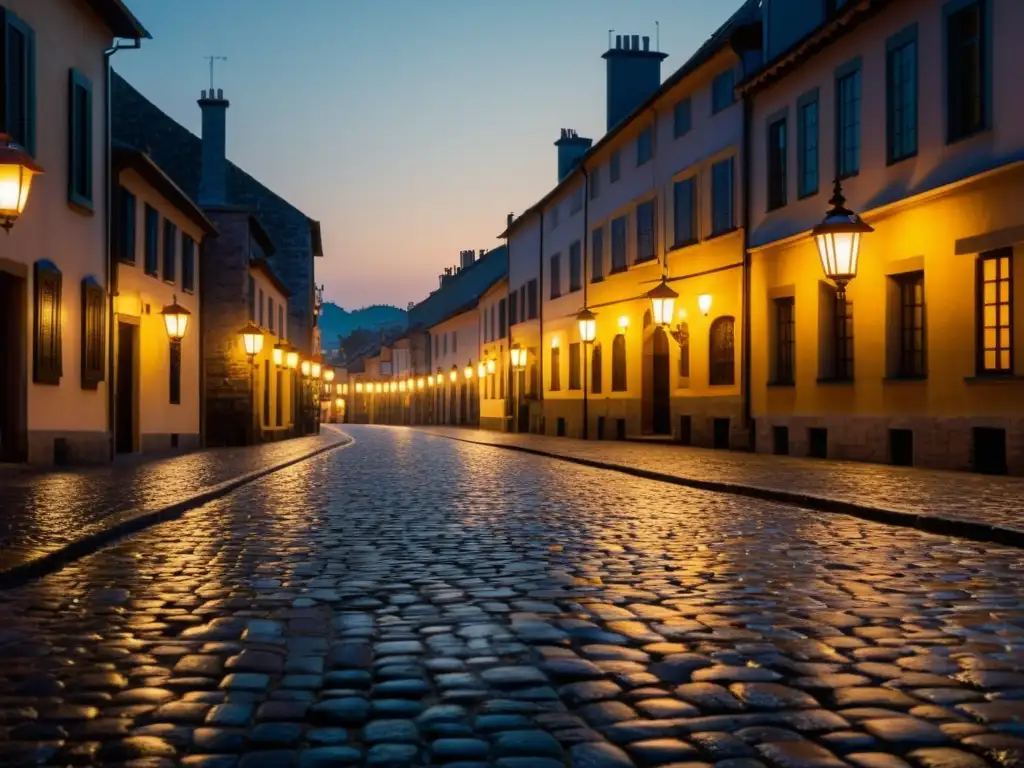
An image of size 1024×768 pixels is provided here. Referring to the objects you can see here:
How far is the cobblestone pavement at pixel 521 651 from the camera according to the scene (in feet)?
13.4

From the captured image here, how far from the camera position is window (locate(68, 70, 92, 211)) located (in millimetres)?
19781

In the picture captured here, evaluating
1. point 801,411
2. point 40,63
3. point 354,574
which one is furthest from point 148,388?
point 354,574

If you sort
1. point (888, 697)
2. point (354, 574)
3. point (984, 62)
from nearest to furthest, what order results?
point (888, 697)
point (354, 574)
point (984, 62)

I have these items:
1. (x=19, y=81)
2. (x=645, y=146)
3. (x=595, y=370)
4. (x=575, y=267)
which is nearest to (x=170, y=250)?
(x=19, y=81)


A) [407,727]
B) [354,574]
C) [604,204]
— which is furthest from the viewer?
[604,204]

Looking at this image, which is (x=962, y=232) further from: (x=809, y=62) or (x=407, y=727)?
(x=407, y=727)

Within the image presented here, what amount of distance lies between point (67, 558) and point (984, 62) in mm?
14448

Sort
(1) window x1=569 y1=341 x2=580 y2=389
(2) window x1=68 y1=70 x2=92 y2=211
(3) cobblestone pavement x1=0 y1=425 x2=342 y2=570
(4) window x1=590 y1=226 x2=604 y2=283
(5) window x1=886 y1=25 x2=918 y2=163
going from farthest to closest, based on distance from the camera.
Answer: (1) window x1=569 y1=341 x2=580 y2=389
(4) window x1=590 y1=226 x2=604 y2=283
(2) window x1=68 y1=70 x2=92 y2=211
(5) window x1=886 y1=25 x2=918 y2=163
(3) cobblestone pavement x1=0 y1=425 x2=342 y2=570

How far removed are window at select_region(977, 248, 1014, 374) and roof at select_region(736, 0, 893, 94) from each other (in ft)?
16.8

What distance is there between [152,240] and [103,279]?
5156mm

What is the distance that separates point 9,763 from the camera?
3.85m

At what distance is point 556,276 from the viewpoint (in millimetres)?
44250

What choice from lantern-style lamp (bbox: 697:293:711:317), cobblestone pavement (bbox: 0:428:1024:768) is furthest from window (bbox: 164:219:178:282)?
cobblestone pavement (bbox: 0:428:1024:768)

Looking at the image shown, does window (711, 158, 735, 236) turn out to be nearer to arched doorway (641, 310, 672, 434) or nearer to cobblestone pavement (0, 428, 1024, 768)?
arched doorway (641, 310, 672, 434)
